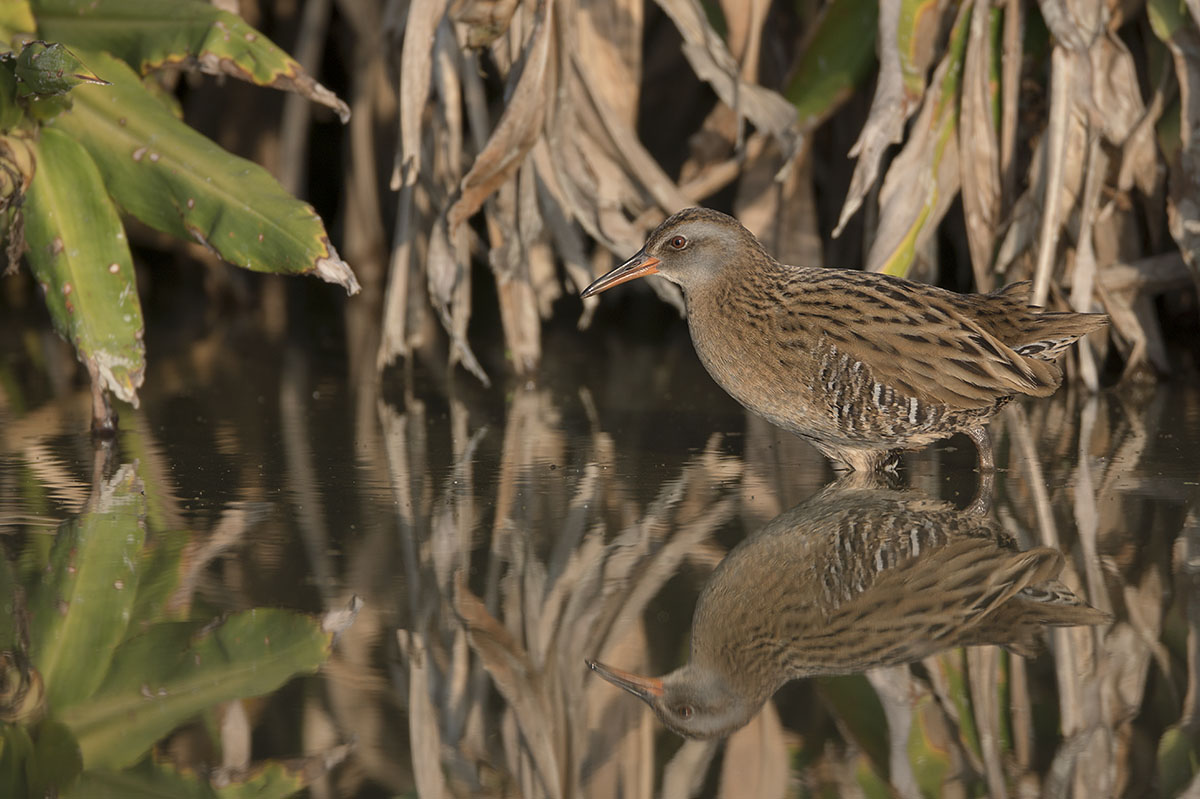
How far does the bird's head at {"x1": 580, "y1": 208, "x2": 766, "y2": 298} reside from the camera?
4645 millimetres

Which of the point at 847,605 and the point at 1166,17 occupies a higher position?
the point at 1166,17

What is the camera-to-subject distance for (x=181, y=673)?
9.34 feet

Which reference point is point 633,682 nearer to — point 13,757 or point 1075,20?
point 13,757

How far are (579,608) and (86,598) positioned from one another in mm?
1012

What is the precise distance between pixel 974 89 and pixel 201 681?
3645mm

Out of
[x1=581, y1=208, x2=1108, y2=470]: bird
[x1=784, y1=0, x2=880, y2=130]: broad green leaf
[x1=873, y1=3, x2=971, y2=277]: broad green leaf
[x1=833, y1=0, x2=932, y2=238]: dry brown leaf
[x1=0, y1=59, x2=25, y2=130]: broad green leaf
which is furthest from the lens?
[x1=784, y1=0, x2=880, y2=130]: broad green leaf

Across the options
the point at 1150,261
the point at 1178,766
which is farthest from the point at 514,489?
the point at 1150,261

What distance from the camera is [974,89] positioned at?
5418 millimetres

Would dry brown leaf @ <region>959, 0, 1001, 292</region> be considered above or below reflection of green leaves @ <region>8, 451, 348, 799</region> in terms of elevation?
above

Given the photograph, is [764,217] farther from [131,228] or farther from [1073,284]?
[131,228]

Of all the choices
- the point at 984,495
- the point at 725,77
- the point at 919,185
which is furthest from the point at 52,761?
the point at 725,77

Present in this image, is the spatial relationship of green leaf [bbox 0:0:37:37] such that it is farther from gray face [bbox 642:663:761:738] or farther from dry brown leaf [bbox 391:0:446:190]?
gray face [bbox 642:663:761:738]

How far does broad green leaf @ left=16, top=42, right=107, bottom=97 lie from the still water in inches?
41.6

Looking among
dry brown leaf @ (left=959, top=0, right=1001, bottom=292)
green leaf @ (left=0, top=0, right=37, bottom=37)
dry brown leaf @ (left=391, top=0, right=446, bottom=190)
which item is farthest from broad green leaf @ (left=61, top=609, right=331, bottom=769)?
dry brown leaf @ (left=959, top=0, right=1001, bottom=292)
